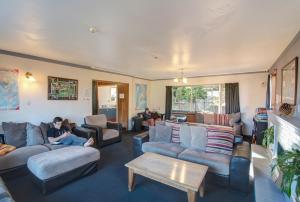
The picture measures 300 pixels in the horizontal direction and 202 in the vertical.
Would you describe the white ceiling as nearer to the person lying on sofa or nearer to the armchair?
the person lying on sofa

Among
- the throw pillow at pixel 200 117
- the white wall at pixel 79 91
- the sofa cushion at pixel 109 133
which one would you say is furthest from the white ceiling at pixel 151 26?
the throw pillow at pixel 200 117

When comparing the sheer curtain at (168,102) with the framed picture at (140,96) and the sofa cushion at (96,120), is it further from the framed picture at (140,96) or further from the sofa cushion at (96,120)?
the sofa cushion at (96,120)

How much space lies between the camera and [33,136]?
10.5 feet

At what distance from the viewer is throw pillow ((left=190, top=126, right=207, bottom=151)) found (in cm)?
305

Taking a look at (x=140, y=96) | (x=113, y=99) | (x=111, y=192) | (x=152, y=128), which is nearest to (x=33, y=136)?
(x=111, y=192)

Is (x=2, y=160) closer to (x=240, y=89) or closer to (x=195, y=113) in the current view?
(x=195, y=113)

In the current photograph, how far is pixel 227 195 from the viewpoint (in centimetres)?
230

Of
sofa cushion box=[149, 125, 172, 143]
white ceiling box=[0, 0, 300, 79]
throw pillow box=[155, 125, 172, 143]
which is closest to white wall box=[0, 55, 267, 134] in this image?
white ceiling box=[0, 0, 300, 79]

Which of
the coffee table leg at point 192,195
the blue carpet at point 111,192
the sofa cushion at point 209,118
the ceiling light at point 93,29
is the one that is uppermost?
the ceiling light at point 93,29

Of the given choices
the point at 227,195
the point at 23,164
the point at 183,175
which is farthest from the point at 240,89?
the point at 23,164

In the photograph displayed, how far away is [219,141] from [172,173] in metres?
1.27

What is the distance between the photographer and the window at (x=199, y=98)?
6.07m

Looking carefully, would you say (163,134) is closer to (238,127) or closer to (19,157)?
(19,157)

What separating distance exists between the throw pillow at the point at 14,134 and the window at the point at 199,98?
5.45 metres
